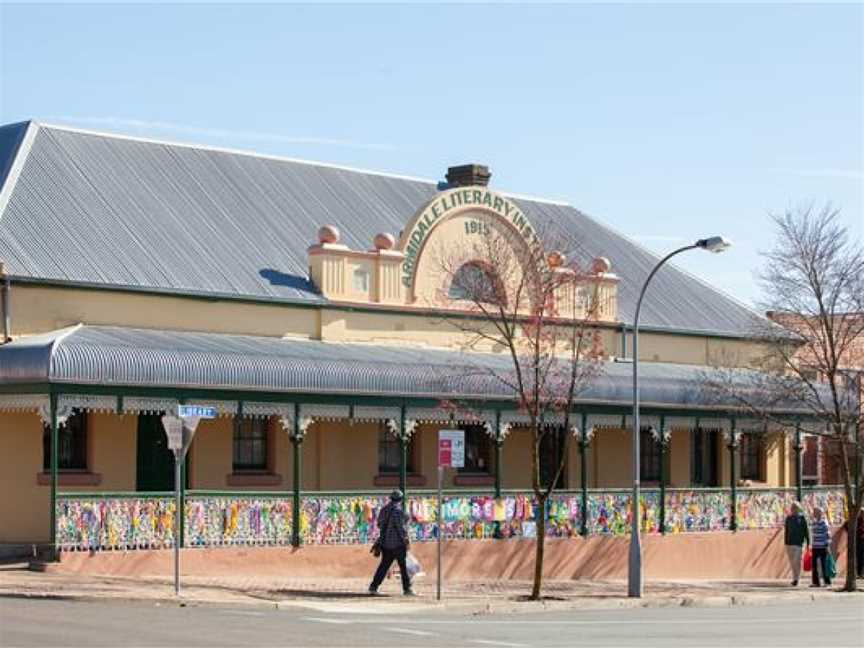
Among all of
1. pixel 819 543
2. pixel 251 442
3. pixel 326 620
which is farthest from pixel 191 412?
pixel 819 543

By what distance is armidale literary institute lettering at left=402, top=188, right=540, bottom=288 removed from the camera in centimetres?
3706

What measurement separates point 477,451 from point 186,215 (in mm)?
8130

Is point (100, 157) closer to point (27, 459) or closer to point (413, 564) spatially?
point (27, 459)

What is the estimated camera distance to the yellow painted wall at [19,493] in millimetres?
30938

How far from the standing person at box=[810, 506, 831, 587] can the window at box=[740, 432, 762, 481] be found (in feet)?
29.6

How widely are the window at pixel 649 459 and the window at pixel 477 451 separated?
487 cm

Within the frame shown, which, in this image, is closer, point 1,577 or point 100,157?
point 1,577

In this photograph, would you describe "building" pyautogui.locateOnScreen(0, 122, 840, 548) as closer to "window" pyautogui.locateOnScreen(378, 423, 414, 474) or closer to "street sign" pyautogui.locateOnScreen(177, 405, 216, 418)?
"window" pyautogui.locateOnScreen(378, 423, 414, 474)

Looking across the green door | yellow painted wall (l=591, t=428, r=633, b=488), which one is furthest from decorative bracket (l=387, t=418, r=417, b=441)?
yellow painted wall (l=591, t=428, r=633, b=488)

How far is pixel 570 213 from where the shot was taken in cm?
4703

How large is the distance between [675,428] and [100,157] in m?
13.7

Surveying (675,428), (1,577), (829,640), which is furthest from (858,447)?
(1,577)

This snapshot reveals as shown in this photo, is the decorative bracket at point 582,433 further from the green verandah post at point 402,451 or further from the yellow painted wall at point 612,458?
the green verandah post at point 402,451

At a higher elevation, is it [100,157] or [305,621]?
[100,157]
